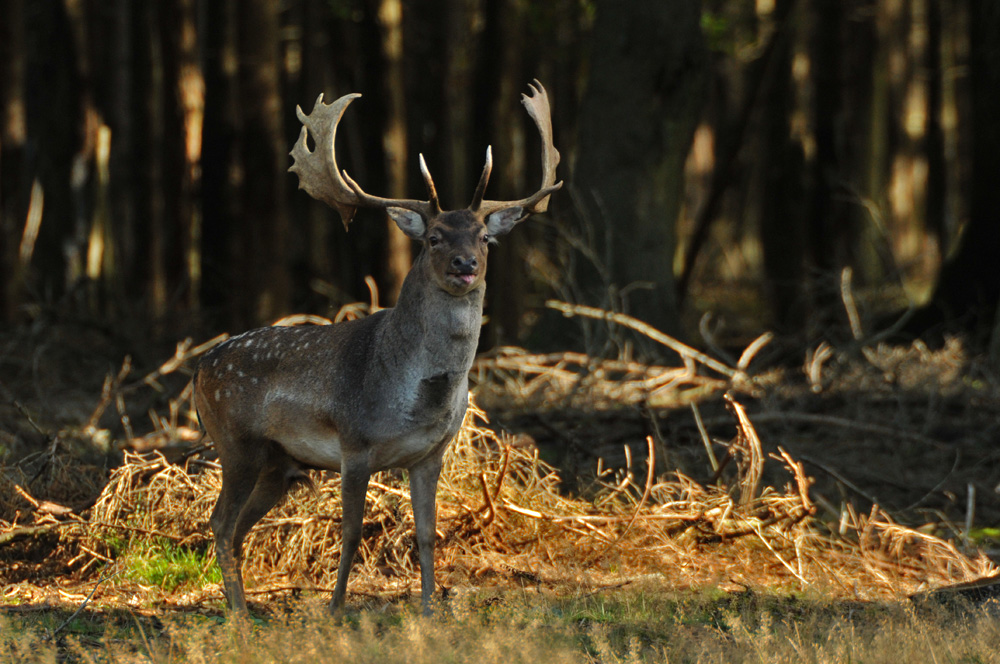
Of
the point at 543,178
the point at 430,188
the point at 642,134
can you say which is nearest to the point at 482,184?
the point at 430,188

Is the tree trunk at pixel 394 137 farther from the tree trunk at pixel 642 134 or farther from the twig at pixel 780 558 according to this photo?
the twig at pixel 780 558

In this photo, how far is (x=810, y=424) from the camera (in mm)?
11016

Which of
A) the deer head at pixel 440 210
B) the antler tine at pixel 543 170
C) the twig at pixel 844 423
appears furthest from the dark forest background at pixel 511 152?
the deer head at pixel 440 210

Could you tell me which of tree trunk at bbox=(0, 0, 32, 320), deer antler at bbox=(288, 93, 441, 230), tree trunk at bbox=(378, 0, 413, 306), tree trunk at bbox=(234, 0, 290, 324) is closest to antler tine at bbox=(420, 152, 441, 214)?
deer antler at bbox=(288, 93, 441, 230)

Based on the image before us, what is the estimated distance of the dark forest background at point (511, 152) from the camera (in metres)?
12.9

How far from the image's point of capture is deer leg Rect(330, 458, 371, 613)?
245 inches

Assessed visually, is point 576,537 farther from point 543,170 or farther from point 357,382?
point 543,170

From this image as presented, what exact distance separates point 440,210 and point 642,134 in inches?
266

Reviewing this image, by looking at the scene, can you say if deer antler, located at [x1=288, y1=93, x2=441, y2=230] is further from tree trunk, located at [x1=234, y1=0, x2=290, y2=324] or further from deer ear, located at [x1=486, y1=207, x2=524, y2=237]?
tree trunk, located at [x1=234, y1=0, x2=290, y2=324]

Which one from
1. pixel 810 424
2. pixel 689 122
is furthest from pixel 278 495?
pixel 689 122

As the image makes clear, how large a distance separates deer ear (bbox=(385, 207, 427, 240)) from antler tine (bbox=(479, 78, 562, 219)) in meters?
0.35

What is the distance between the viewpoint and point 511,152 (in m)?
16.9

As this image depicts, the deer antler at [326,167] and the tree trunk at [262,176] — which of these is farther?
the tree trunk at [262,176]

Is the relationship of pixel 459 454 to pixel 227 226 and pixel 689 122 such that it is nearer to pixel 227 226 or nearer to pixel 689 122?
pixel 689 122
